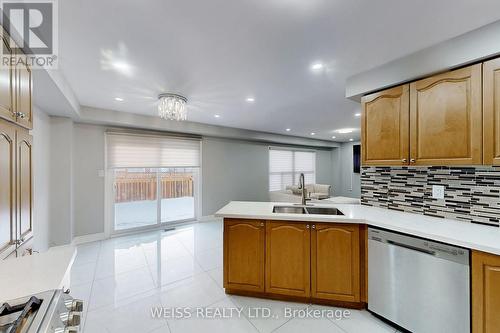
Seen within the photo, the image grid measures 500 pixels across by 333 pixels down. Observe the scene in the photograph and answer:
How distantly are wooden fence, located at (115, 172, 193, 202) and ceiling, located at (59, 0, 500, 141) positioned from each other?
74.2 inches

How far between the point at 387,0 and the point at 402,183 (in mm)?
1732

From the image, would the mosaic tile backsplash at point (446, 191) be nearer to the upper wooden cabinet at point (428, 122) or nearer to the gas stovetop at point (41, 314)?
the upper wooden cabinet at point (428, 122)

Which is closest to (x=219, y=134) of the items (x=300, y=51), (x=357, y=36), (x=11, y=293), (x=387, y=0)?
(x=300, y=51)

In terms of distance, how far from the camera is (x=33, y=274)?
1.00 m

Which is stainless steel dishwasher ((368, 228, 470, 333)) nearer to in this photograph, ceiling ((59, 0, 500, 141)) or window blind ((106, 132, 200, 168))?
ceiling ((59, 0, 500, 141))

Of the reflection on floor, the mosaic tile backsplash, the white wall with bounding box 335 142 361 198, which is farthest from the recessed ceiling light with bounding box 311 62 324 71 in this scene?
the white wall with bounding box 335 142 361 198

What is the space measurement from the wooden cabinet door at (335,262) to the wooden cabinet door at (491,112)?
1.10 metres

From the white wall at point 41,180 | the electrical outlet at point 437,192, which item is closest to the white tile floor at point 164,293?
the white wall at point 41,180

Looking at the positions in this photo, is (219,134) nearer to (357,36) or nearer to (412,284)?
(357,36)

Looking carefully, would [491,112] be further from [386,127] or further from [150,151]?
[150,151]

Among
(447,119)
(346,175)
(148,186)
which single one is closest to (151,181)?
(148,186)

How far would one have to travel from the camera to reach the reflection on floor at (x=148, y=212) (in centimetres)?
432

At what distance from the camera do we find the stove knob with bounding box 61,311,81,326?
82cm

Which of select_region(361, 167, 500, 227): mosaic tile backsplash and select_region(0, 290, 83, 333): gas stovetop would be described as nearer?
select_region(0, 290, 83, 333): gas stovetop
